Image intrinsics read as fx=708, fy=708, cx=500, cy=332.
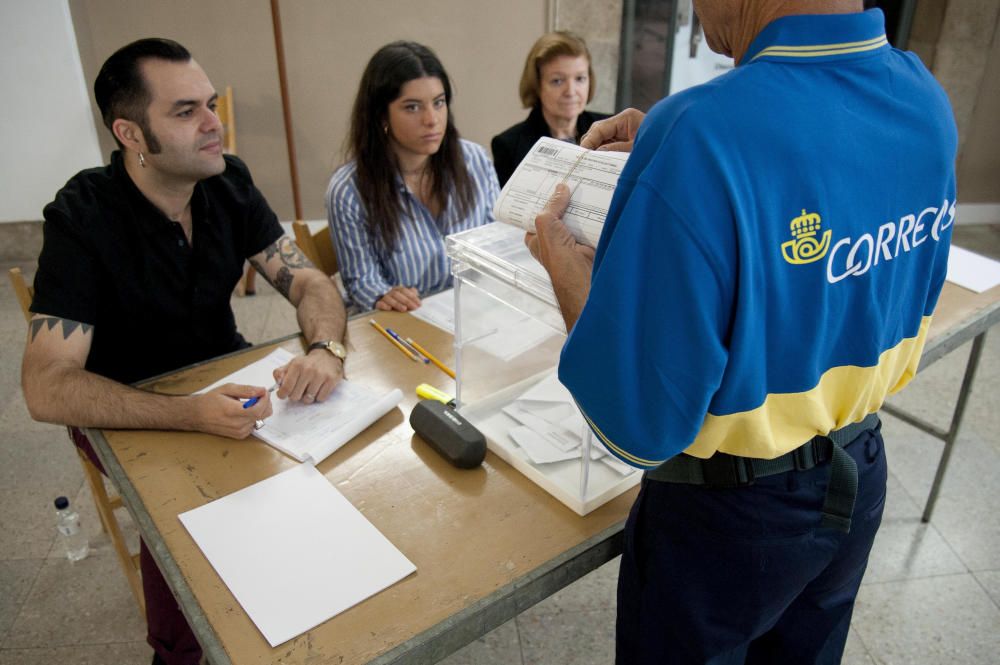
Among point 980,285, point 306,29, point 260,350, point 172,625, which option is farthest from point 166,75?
point 306,29

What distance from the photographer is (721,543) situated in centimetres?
89

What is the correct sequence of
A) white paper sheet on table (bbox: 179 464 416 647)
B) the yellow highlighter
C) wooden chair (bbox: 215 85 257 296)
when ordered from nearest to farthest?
white paper sheet on table (bbox: 179 464 416 647)
the yellow highlighter
wooden chair (bbox: 215 85 257 296)

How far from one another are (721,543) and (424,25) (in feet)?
12.4

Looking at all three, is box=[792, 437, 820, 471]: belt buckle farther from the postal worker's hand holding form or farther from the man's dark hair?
the man's dark hair

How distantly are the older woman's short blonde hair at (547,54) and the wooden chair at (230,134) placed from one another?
172 centimetres

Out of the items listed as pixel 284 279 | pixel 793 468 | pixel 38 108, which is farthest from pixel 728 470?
pixel 38 108

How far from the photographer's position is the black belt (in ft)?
2.81

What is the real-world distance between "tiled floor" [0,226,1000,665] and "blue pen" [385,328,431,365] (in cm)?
82

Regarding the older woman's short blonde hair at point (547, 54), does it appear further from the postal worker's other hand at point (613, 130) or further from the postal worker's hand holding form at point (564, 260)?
the postal worker's hand holding form at point (564, 260)

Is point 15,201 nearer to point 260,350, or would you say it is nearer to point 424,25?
point 424,25

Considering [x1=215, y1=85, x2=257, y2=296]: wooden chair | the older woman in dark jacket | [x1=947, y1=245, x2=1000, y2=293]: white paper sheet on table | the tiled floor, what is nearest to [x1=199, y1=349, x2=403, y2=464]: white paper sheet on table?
the tiled floor

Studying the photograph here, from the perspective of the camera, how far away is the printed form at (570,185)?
0.94m

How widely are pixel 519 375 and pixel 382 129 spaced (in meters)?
1.08

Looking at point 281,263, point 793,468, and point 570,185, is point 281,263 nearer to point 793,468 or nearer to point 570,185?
point 570,185
